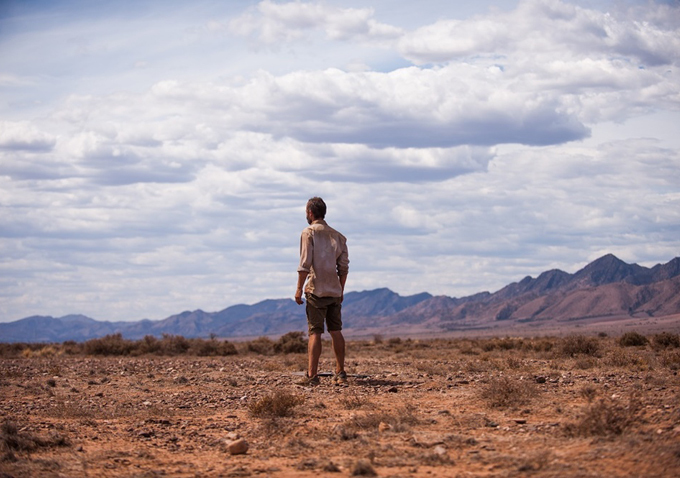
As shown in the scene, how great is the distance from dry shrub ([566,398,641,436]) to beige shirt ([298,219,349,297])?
5007 millimetres

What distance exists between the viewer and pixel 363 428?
7.83 metres

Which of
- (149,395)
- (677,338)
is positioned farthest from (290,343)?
(149,395)

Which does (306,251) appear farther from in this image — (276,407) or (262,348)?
(262,348)

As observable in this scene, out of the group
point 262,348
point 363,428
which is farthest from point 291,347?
point 363,428

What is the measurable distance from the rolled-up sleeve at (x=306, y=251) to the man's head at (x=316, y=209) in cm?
34

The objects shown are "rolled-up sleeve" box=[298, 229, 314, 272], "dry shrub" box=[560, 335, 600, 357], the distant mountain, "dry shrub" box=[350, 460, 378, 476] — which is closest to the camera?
"dry shrub" box=[350, 460, 378, 476]

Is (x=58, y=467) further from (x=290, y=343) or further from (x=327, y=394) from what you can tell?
(x=290, y=343)

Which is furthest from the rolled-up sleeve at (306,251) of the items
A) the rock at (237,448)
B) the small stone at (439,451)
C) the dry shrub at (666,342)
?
the dry shrub at (666,342)

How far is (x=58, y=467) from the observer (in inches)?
256

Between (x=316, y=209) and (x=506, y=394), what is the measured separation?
416cm

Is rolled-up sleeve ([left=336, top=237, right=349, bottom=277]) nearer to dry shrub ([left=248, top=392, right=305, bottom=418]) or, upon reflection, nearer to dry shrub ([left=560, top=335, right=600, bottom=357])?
dry shrub ([left=248, top=392, right=305, bottom=418])

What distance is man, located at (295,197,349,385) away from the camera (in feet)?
37.0

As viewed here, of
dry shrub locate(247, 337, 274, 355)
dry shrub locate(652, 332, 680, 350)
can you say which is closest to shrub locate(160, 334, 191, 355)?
dry shrub locate(247, 337, 274, 355)

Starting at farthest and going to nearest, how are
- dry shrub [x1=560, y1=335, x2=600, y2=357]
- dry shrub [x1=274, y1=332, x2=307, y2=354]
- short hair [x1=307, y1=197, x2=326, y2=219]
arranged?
1. dry shrub [x1=274, y1=332, x2=307, y2=354]
2. dry shrub [x1=560, y1=335, x2=600, y2=357]
3. short hair [x1=307, y1=197, x2=326, y2=219]
